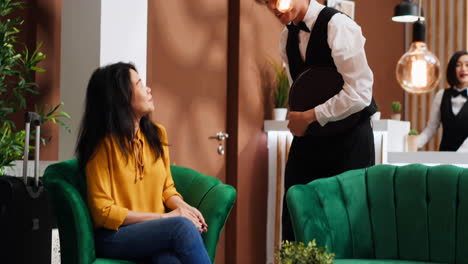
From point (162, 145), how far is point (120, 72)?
1.16 ft

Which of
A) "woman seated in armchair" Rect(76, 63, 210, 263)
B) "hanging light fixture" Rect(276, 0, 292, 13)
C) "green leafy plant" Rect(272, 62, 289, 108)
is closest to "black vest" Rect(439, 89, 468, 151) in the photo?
"green leafy plant" Rect(272, 62, 289, 108)

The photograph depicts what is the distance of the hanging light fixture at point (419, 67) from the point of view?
4.31 metres

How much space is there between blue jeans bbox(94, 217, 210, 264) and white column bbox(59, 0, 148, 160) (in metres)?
1.32

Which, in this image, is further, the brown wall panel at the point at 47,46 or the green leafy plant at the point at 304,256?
the brown wall panel at the point at 47,46

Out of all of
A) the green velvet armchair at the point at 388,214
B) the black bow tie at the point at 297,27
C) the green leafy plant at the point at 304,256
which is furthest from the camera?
the black bow tie at the point at 297,27

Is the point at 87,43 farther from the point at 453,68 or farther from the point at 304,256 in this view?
the point at 453,68

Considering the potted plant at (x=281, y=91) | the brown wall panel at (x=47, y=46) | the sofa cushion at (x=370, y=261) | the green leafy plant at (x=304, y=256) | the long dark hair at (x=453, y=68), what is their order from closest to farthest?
the green leafy plant at (x=304, y=256) → the sofa cushion at (x=370, y=261) → the brown wall panel at (x=47, y=46) → the long dark hair at (x=453, y=68) → the potted plant at (x=281, y=91)

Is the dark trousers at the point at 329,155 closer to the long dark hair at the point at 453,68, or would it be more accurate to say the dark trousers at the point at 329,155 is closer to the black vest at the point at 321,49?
the black vest at the point at 321,49

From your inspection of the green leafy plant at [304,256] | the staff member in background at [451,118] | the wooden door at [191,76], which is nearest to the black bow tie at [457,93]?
the staff member in background at [451,118]

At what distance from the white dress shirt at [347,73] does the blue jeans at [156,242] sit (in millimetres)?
796

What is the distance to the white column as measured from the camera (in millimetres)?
3938

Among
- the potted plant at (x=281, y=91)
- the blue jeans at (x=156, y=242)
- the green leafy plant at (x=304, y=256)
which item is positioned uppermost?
the potted plant at (x=281, y=91)

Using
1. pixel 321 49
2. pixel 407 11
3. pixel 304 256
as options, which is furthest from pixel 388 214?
pixel 407 11

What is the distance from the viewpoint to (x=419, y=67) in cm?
434
